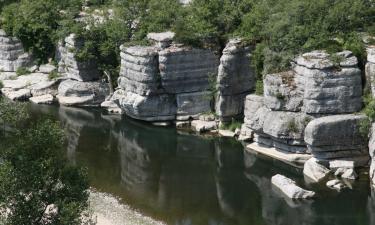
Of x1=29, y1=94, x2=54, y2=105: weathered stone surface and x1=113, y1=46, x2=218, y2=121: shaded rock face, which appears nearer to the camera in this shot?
x1=113, y1=46, x2=218, y2=121: shaded rock face

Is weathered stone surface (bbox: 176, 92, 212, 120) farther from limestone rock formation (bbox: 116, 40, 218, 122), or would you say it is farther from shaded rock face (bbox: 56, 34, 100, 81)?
shaded rock face (bbox: 56, 34, 100, 81)

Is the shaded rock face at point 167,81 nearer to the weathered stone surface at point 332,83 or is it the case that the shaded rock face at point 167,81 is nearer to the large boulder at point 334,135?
the weathered stone surface at point 332,83

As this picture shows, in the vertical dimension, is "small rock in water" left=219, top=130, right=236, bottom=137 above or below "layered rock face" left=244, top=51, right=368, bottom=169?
below

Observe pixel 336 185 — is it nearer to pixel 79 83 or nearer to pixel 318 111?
pixel 318 111

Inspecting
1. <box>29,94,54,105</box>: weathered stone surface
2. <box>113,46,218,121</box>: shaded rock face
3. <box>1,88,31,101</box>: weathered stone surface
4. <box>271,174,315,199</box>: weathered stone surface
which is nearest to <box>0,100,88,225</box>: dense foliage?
<box>271,174,315,199</box>: weathered stone surface

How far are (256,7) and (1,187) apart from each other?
102ft

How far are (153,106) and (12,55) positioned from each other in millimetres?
20510

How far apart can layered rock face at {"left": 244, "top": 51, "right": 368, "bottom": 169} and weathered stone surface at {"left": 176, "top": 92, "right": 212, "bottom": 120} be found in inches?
331

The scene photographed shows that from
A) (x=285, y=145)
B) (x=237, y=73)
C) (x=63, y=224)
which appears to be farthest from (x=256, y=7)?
(x=63, y=224)

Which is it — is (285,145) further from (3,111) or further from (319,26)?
(3,111)

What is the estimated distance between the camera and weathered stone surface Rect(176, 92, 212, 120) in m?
51.2

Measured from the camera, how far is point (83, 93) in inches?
2260

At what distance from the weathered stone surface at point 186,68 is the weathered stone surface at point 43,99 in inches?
489

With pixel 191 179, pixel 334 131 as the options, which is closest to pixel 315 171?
pixel 334 131
